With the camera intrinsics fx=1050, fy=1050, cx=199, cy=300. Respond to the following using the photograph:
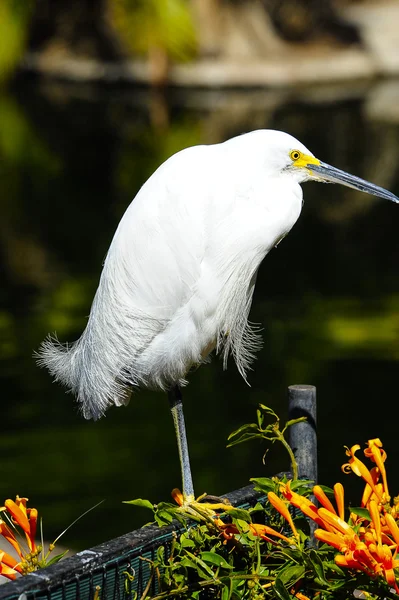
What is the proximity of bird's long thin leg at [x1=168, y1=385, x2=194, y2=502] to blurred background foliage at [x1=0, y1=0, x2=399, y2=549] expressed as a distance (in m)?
1.77

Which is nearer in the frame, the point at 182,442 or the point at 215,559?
the point at 215,559

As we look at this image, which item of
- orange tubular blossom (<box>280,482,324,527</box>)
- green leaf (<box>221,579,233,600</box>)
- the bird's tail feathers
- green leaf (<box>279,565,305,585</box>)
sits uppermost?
the bird's tail feathers

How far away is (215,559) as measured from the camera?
1.59 meters

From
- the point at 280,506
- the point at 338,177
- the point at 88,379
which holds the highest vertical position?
the point at 338,177

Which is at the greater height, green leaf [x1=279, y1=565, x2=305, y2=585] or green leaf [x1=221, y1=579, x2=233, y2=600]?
green leaf [x1=279, y1=565, x2=305, y2=585]

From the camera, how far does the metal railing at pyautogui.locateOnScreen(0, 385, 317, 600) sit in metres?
1.49

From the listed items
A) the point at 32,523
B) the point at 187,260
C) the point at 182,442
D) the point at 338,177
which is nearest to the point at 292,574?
the point at 32,523

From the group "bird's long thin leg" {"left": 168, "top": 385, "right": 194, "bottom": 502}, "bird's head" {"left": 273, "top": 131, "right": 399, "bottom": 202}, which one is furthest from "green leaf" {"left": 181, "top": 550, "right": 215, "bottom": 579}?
"bird's head" {"left": 273, "top": 131, "right": 399, "bottom": 202}

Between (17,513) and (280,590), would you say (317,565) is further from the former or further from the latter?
(17,513)

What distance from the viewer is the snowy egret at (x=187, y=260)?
2.09 meters

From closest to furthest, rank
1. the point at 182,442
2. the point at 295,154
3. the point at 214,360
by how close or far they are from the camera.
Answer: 1. the point at 295,154
2. the point at 182,442
3. the point at 214,360

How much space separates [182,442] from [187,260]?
1.27 ft

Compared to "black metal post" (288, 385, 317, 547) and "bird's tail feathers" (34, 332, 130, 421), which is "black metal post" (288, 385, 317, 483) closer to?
"black metal post" (288, 385, 317, 547)

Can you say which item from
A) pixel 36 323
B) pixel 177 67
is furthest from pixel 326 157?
pixel 177 67
